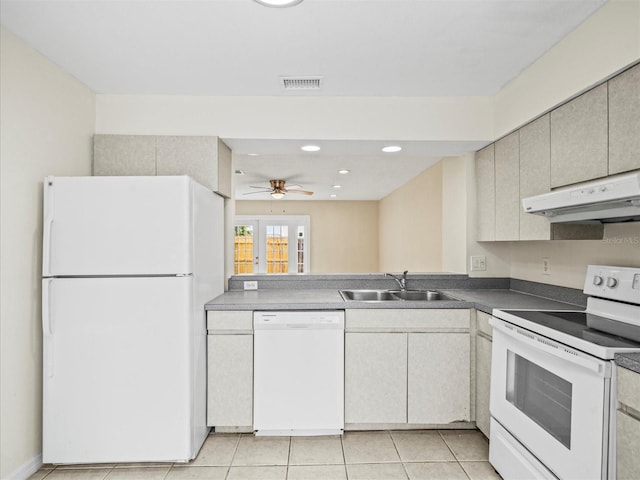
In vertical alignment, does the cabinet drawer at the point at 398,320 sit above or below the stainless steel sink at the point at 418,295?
below

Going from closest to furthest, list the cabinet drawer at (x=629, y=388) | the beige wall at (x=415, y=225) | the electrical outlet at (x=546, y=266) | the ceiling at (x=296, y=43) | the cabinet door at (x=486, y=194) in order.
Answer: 1. the cabinet drawer at (x=629, y=388)
2. the ceiling at (x=296, y=43)
3. the electrical outlet at (x=546, y=266)
4. the cabinet door at (x=486, y=194)
5. the beige wall at (x=415, y=225)

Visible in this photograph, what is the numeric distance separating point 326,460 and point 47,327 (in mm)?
1675

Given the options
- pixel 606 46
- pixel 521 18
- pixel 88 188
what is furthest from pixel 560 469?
pixel 88 188

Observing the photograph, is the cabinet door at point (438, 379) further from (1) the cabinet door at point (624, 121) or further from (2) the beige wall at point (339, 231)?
(2) the beige wall at point (339, 231)

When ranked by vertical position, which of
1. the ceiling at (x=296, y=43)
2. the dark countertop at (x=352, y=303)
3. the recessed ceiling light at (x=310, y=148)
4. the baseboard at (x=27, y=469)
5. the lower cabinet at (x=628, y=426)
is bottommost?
the baseboard at (x=27, y=469)

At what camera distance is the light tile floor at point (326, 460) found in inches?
81.5

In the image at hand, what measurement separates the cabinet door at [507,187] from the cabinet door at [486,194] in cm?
5

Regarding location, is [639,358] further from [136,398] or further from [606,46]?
[136,398]

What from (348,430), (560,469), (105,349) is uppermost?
(105,349)

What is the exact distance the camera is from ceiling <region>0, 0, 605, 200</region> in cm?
170

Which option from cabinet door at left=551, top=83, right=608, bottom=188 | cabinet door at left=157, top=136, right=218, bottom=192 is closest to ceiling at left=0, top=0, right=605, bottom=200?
cabinet door at left=157, top=136, right=218, bottom=192

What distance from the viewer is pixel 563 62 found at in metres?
1.97

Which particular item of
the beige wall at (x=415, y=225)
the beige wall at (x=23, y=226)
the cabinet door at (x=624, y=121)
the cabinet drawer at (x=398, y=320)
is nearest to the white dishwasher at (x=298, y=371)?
the cabinet drawer at (x=398, y=320)

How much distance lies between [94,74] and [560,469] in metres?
3.11
